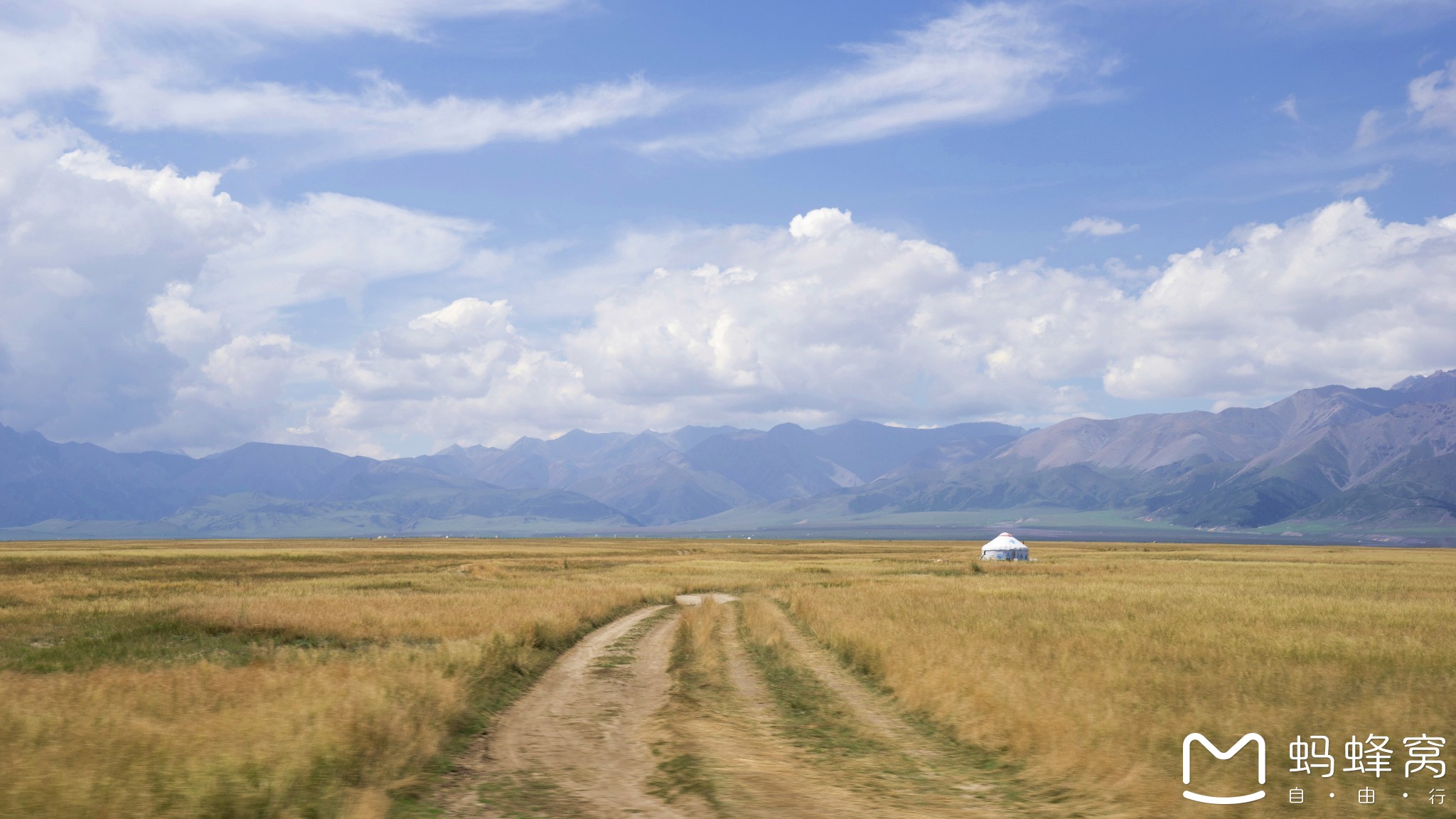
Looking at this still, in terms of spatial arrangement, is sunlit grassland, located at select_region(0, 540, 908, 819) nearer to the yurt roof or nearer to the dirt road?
the dirt road

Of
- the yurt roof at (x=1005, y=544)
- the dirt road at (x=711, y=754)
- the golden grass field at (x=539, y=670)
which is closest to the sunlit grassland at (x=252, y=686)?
the golden grass field at (x=539, y=670)

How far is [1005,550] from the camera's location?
3996 inches

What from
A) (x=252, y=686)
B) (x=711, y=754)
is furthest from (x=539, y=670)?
(x=711, y=754)

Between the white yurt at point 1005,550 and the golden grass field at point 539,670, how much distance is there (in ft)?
169

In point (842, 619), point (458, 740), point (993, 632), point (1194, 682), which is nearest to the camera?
point (458, 740)

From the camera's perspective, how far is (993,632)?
1078 inches

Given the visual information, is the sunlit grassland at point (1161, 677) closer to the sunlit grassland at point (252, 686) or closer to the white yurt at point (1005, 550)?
the sunlit grassland at point (252, 686)

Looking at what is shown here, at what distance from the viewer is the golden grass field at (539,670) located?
11.2m

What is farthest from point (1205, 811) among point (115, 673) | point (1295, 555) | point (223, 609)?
point (1295, 555)

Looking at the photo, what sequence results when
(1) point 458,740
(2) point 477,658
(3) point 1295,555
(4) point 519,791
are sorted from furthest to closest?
(3) point 1295,555, (2) point 477,658, (1) point 458,740, (4) point 519,791

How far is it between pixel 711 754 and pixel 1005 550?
307ft

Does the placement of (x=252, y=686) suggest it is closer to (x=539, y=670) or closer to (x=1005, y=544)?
(x=539, y=670)

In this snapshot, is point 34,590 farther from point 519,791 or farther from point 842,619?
point 519,791

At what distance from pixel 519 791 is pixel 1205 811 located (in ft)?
27.5
